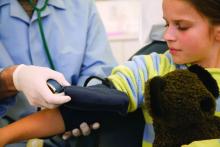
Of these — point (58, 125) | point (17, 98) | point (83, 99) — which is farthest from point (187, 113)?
point (17, 98)

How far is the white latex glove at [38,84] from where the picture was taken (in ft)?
3.09

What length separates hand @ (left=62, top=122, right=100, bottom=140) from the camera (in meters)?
A: 1.06

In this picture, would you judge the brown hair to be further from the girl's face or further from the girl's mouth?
the girl's mouth

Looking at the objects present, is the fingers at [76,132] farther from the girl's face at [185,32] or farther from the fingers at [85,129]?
the girl's face at [185,32]

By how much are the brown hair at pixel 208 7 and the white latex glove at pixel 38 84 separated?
1.38 feet

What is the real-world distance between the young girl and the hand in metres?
0.04

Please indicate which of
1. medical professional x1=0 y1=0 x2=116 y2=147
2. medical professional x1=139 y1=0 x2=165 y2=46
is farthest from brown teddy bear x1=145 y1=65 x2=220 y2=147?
medical professional x1=139 y1=0 x2=165 y2=46

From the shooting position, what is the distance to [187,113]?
860mm

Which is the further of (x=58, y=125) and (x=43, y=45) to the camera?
(x=43, y=45)

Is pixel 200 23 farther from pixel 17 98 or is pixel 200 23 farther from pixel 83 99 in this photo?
pixel 17 98

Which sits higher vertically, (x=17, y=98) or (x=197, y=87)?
(x=197, y=87)

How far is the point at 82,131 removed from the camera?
42.6 inches

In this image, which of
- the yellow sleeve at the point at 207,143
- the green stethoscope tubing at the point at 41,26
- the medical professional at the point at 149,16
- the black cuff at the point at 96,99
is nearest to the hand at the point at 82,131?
the black cuff at the point at 96,99

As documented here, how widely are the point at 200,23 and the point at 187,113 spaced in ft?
1.08
